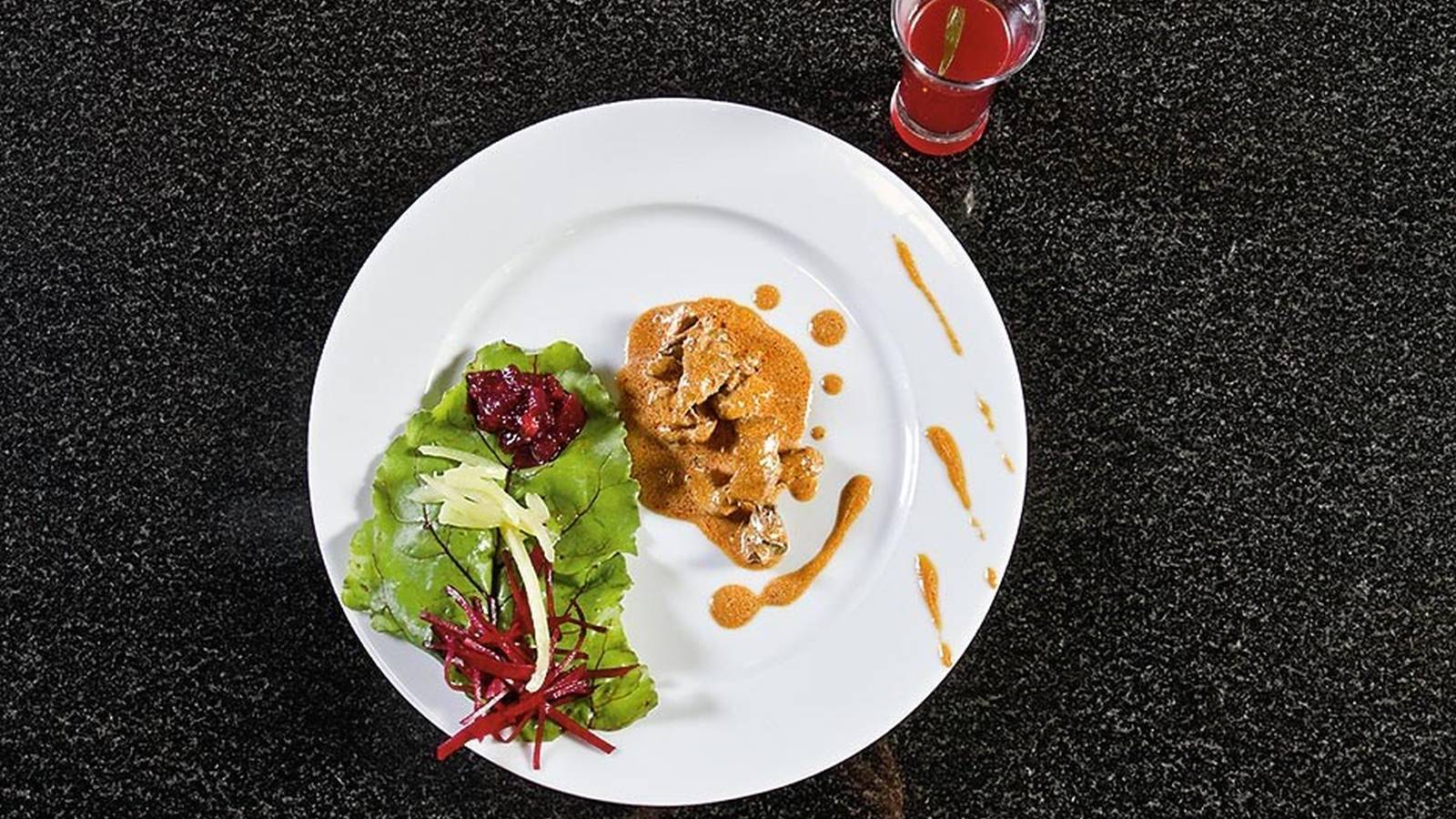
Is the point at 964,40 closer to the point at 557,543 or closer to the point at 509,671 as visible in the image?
the point at 557,543

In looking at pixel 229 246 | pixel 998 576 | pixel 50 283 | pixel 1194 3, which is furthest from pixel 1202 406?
pixel 50 283

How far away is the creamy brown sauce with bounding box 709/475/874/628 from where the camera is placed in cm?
202

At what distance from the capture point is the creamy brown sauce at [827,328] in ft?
6.84

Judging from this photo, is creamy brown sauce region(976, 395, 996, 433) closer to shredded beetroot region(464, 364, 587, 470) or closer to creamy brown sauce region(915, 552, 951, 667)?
creamy brown sauce region(915, 552, 951, 667)

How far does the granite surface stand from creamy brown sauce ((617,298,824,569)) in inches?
12.5

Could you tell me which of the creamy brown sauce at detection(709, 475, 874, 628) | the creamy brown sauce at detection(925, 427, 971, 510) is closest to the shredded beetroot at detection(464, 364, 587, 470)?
the creamy brown sauce at detection(709, 475, 874, 628)

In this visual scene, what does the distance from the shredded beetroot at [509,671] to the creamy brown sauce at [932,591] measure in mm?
382

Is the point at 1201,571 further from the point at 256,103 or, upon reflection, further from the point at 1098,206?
the point at 256,103

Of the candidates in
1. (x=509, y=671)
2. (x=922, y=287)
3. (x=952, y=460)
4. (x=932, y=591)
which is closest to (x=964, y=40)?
(x=922, y=287)

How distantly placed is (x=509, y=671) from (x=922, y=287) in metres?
0.72

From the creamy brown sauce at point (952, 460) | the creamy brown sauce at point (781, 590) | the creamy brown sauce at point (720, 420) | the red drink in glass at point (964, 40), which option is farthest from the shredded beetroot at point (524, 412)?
the red drink in glass at point (964, 40)

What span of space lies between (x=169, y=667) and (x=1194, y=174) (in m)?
1.53

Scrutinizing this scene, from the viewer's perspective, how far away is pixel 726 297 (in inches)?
82.5

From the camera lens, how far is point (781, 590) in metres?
2.03
